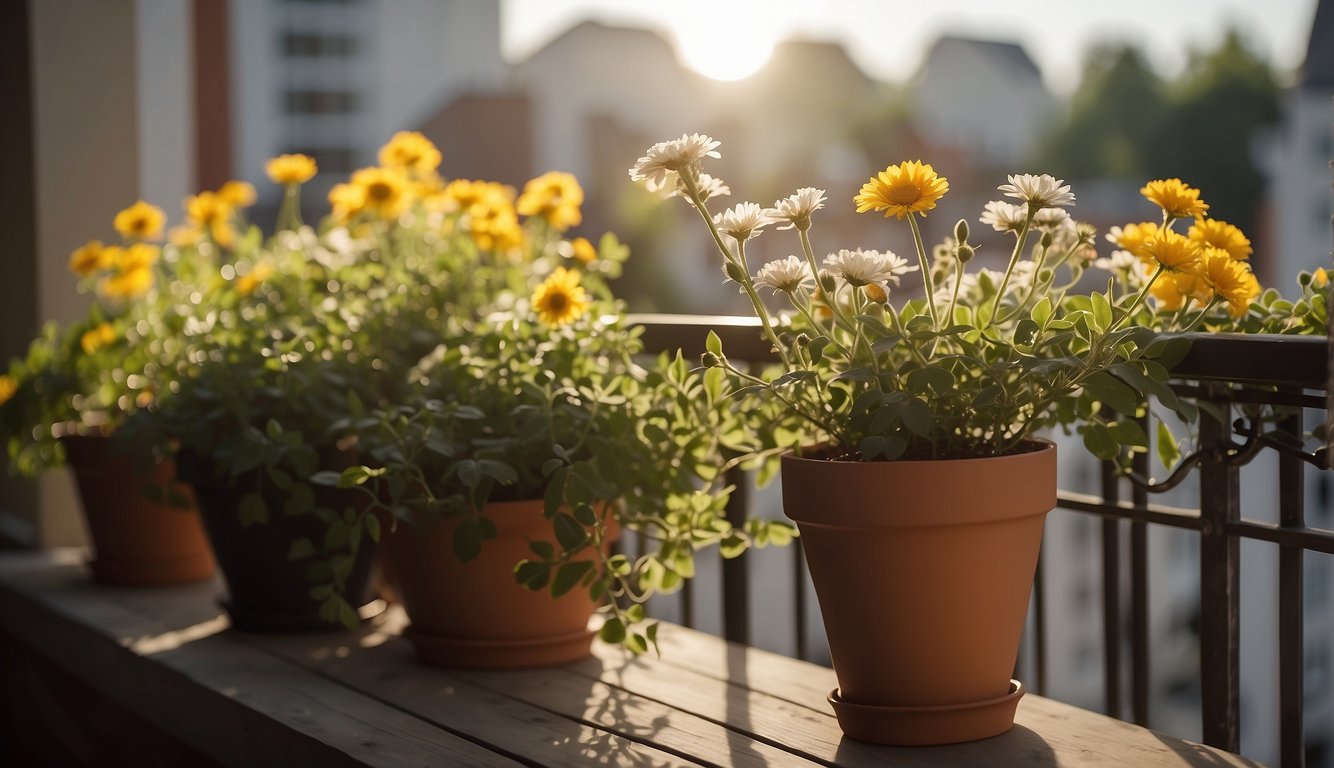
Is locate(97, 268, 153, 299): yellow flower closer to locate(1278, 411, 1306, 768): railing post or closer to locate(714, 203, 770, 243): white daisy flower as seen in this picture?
locate(714, 203, 770, 243): white daisy flower

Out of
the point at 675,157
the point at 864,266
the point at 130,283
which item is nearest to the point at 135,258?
the point at 130,283

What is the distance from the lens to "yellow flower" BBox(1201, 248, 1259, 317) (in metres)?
1.02

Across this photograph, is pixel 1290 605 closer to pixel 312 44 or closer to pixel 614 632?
pixel 614 632

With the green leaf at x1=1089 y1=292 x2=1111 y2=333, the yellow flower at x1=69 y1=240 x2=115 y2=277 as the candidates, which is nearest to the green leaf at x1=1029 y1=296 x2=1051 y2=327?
the green leaf at x1=1089 y1=292 x2=1111 y2=333

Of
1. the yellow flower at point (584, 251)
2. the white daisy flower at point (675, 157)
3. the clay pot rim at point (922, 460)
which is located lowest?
the clay pot rim at point (922, 460)

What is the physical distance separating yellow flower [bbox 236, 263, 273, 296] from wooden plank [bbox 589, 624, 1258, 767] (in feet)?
2.64

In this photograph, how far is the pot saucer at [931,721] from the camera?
3.65 ft

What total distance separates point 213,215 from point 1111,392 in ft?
5.26

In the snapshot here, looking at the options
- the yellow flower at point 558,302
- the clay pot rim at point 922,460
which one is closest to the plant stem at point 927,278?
the clay pot rim at point 922,460

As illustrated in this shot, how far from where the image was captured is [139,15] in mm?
2676

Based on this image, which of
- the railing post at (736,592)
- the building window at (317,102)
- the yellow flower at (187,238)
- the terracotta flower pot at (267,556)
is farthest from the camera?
the building window at (317,102)

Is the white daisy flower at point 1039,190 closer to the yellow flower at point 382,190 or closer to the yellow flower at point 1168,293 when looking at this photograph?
the yellow flower at point 1168,293

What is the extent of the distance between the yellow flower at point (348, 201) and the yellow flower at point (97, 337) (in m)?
0.40

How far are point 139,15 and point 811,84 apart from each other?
3322cm
